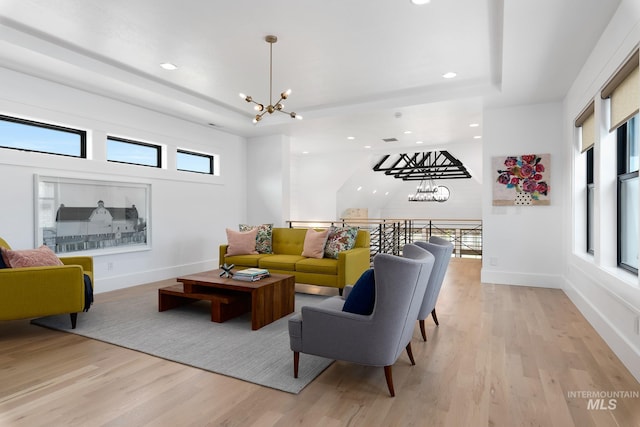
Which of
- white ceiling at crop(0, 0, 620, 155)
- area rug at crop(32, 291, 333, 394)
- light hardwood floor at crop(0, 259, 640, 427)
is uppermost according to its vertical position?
white ceiling at crop(0, 0, 620, 155)

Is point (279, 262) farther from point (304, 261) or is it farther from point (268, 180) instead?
point (268, 180)

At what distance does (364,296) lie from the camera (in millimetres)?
2205

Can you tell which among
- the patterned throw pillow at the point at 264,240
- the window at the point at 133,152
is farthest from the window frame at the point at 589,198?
the window at the point at 133,152

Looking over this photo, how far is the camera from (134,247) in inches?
211

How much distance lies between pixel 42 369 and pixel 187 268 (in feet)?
12.2

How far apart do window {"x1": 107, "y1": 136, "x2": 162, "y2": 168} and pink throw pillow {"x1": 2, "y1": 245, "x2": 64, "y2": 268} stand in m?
1.89

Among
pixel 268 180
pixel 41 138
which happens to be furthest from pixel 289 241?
pixel 41 138

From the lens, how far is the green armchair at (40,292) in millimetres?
3072

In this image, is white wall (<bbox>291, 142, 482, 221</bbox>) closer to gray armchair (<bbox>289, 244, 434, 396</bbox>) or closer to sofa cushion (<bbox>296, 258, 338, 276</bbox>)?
sofa cushion (<bbox>296, 258, 338, 276</bbox>)

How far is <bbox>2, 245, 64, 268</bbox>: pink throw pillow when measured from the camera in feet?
10.8

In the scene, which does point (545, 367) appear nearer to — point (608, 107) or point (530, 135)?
point (608, 107)

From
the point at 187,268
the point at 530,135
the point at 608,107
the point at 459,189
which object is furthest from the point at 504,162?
the point at 459,189

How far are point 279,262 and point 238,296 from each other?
1218mm

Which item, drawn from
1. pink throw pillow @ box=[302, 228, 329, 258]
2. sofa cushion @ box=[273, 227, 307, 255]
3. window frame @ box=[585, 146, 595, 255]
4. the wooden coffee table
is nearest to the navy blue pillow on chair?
the wooden coffee table
